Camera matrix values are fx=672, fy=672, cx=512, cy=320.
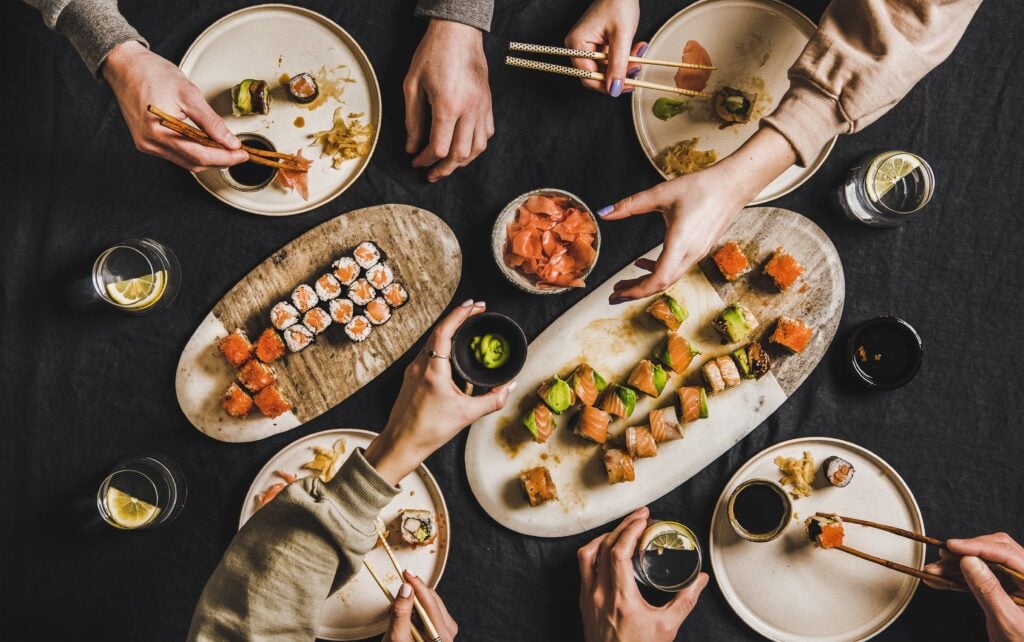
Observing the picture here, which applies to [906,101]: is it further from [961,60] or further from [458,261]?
[458,261]

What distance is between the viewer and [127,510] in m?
2.45

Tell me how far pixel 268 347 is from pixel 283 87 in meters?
0.97

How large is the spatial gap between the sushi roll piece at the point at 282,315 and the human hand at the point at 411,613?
101 cm

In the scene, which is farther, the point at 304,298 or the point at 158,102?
the point at 304,298

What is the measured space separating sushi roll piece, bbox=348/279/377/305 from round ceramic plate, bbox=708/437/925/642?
152 cm

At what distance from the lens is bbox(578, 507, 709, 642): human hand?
2387 mm

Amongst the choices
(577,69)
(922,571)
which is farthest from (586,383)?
(922,571)

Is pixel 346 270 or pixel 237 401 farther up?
pixel 346 270

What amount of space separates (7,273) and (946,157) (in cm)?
363

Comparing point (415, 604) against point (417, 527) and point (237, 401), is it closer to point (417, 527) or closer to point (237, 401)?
point (417, 527)

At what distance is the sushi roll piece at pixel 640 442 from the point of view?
2465mm

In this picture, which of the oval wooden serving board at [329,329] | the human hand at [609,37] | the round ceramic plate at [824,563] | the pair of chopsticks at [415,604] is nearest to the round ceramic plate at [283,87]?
the oval wooden serving board at [329,329]

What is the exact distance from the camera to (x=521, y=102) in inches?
100

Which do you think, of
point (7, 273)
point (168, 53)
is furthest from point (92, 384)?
point (168, 53)
